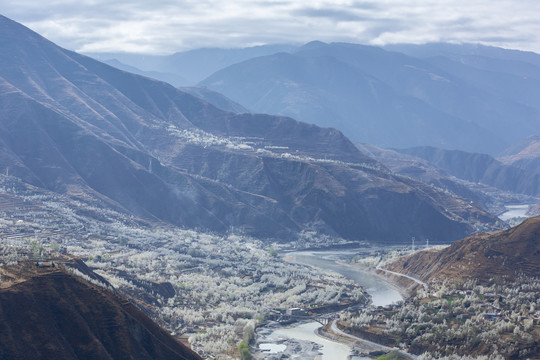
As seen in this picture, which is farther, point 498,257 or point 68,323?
point 498,257

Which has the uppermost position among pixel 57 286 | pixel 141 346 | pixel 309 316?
pixel 57 286

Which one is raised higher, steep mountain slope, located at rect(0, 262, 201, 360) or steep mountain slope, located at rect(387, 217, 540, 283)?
steep mountain slope, located at rect(0, 262, 201, 360)

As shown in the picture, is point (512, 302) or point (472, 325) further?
point (512, 302)

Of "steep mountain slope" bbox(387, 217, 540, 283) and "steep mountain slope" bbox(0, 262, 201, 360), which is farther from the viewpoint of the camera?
"steep mountain slope" bbox(387, 217, 540, 283)

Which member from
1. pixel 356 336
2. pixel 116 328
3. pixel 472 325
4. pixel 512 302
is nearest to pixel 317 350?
pixel 356 336

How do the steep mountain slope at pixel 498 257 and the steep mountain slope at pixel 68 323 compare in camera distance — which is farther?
the steep mountain slope at pixel 498 257

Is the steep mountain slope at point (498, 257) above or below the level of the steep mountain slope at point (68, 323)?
below

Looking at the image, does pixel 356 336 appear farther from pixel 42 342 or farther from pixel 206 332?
pixel 42 342

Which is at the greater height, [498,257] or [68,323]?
[68,323]
